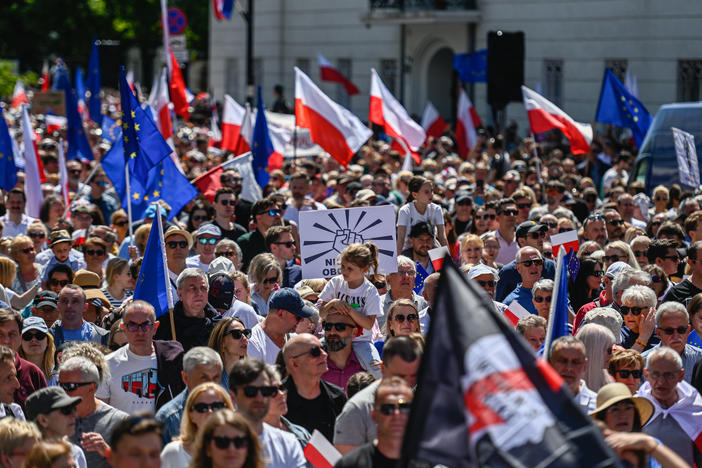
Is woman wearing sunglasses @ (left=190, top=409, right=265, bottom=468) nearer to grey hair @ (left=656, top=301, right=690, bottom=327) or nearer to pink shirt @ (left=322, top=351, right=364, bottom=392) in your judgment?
pink shirt @ (left=322, top=351, right=364, bottom=392)

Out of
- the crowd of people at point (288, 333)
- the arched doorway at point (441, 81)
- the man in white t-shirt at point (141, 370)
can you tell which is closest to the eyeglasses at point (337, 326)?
the crowd of people at point (288, 333)

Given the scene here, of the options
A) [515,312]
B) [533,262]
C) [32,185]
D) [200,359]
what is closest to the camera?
[200,359]

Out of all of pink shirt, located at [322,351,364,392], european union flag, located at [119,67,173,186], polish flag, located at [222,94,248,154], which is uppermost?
european union flag, located at [119,67,173,186]

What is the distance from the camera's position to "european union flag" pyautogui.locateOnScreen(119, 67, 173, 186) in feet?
37.0

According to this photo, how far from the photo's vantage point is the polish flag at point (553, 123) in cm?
1616

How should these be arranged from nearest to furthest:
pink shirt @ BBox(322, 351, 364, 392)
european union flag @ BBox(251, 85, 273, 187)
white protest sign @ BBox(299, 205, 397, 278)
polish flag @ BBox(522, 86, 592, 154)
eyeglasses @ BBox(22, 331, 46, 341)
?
1. pink shirt @ BBox(322, 351, 364, 392)
2. eyeglasses @ BBox(22, 331, 46, 341)
3. white protest sign @ BBox(299, 205, 397, 278)
4. european union flag @ BBox(251, 85, 273, 187)
5. polish flag @ BBox(522, 86, 592, 154)

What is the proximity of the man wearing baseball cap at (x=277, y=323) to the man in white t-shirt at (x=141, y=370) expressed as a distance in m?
0.57

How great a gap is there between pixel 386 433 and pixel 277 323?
2444 mm

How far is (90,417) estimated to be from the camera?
6.19m

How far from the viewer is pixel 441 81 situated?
36.6m

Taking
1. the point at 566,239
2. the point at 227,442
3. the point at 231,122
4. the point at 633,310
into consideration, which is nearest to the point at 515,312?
the point at 633,310

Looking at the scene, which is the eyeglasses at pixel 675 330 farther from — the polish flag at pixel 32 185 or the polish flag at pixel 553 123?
the polish flag at pixel 553 123

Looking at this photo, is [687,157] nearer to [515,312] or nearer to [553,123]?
[553,123]

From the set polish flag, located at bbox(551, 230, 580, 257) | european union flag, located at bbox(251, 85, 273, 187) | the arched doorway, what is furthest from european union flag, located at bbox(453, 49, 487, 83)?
polish flag, located at bbox(551, 230, 580, 257)
